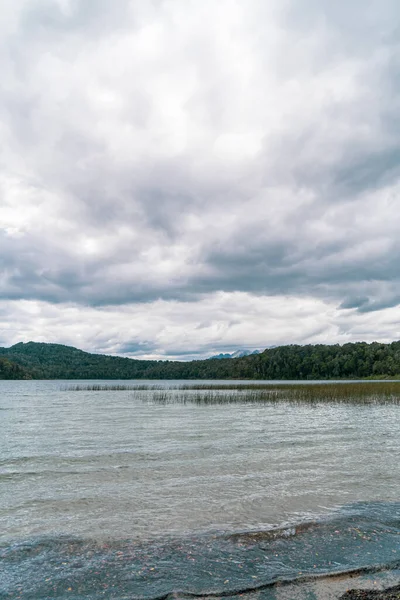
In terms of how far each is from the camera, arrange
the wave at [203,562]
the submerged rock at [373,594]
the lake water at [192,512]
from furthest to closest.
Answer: the lake water at [192,512] < the wave at [203,562] < the submerged rock at [373,594]

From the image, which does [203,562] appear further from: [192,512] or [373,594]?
[192,512]

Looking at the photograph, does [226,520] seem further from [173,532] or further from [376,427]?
[376,427]

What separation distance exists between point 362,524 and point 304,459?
9.21 metres

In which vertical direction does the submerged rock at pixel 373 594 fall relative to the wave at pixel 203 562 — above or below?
above

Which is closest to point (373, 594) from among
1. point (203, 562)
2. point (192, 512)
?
point (203, 562)

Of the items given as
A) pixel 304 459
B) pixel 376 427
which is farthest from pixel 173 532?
pixel 376 427

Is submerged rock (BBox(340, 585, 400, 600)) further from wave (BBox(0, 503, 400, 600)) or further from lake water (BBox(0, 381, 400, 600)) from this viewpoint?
lake water (BBox(0, 381, 400, 600))

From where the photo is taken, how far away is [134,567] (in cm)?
899

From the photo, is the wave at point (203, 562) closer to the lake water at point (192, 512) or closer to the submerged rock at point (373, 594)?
the lake water at point (192, 512)

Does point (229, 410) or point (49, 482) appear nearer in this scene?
point (49, 482)

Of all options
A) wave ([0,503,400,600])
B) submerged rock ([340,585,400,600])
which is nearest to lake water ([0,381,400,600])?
wave ([0,503,400,600])

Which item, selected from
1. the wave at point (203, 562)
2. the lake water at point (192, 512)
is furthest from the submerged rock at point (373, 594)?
the lake water at point (192, 512)

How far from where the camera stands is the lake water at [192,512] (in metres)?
8.56

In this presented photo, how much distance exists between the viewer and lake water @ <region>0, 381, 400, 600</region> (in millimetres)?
8562
